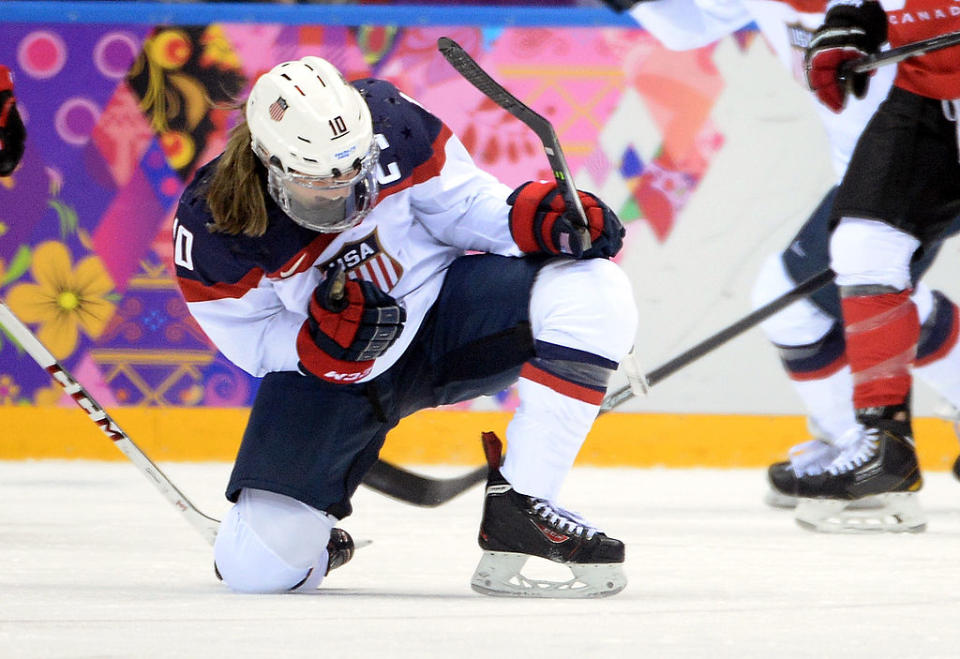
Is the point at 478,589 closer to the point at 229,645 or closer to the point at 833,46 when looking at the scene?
the point at 229,645

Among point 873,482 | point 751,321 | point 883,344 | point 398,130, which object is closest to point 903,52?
point 883,344

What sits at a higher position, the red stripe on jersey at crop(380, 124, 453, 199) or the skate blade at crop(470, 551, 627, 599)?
the red stripe on jersey at crop(380, 124, 453, 199)

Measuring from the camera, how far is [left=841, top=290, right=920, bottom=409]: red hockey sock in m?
2.77

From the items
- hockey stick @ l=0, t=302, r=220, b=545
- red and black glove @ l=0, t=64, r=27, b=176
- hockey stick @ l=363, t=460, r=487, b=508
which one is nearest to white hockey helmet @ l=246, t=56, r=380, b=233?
hockey stick @ l=0, t=302, r=220, b=545

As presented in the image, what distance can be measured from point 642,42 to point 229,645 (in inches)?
118

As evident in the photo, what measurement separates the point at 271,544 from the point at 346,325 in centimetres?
30

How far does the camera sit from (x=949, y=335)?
10.4ft

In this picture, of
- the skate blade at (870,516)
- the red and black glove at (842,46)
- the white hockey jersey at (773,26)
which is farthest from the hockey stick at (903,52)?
the skate blade at (870,516)

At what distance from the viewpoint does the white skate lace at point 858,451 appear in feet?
9.03

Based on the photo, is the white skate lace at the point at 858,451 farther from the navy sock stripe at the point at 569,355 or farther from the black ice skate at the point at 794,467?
the navy sock stripe at the point at 569,355

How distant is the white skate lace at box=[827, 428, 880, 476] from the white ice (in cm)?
14

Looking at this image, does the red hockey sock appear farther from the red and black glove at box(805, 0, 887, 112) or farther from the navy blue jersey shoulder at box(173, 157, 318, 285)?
the navy blue jersey shoulder at box(173, 157, 318, 285)

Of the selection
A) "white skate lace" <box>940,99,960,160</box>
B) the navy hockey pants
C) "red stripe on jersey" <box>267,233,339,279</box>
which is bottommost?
the navy hockey pants

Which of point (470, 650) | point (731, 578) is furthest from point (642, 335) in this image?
point (470, 650)
